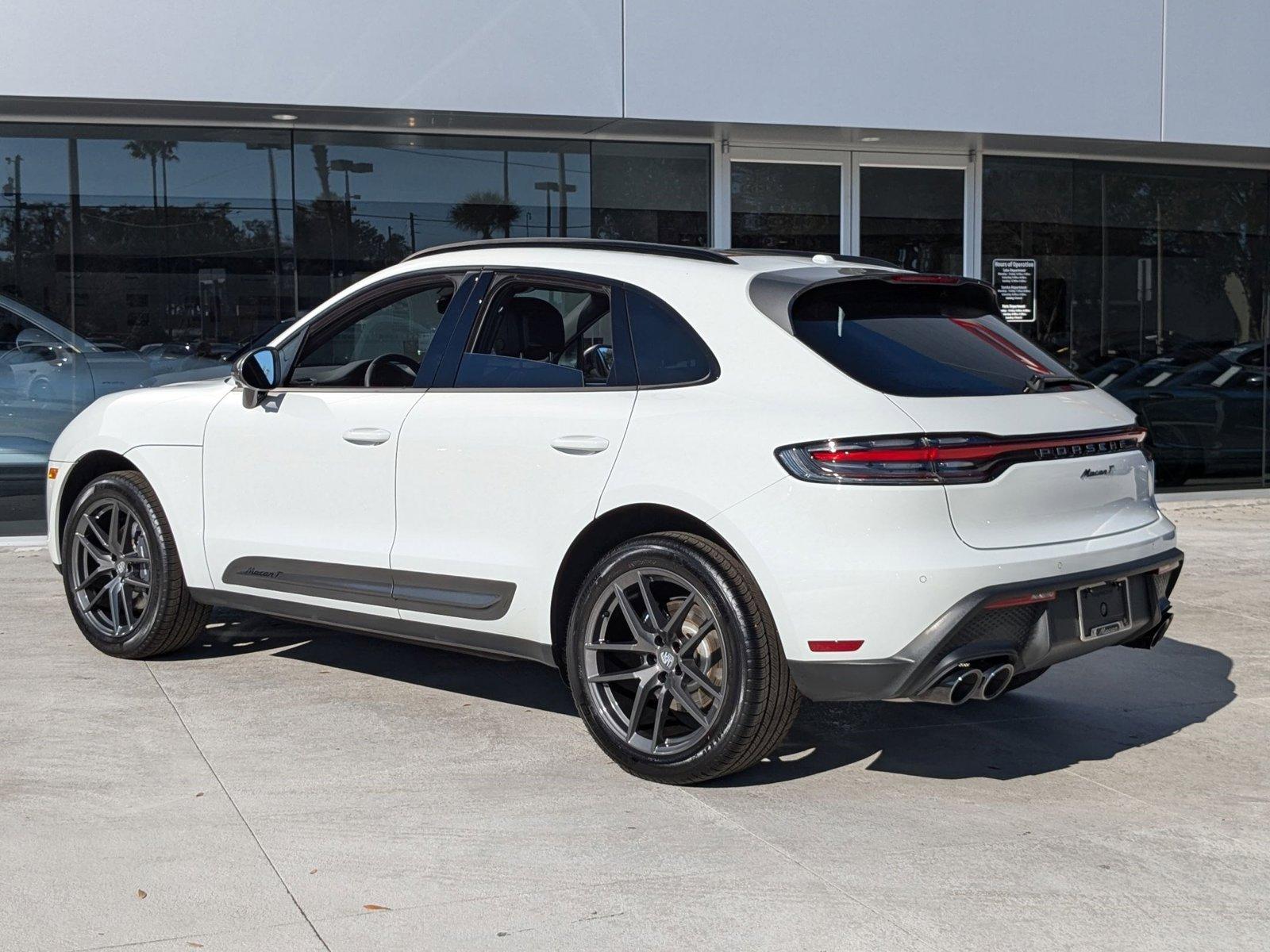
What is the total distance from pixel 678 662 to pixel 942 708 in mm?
1758

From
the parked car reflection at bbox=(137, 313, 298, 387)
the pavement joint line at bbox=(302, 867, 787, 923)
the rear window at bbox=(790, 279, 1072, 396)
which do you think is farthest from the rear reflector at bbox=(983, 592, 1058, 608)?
the parked car reflection at bbox=(137, 313, 298, 387)

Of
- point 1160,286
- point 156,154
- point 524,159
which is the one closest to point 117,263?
point 156,154

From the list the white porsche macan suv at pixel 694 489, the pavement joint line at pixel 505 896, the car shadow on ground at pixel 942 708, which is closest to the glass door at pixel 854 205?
the car shadow on ground at pixel 942 708

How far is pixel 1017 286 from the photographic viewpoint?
13.2 metres

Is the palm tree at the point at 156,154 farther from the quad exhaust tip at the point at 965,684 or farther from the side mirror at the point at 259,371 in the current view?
the quad exhaust tip at the point at 965,684

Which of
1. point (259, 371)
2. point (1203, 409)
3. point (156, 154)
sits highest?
point (156, 154)

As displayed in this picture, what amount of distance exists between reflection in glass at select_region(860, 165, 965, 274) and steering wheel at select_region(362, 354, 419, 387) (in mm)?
7562

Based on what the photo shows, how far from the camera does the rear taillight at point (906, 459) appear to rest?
433 cm

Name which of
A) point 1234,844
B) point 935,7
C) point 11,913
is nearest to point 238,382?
point 11,913

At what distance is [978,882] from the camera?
4012 millimetres

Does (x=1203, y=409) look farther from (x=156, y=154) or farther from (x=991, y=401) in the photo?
(x=991, y=401)

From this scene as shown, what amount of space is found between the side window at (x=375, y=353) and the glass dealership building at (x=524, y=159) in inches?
161

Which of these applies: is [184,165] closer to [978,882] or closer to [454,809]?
[454,809]

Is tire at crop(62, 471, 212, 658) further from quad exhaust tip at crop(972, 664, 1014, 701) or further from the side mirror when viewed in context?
quad exhaust tip at crop(972, 664, 1014, 701)
